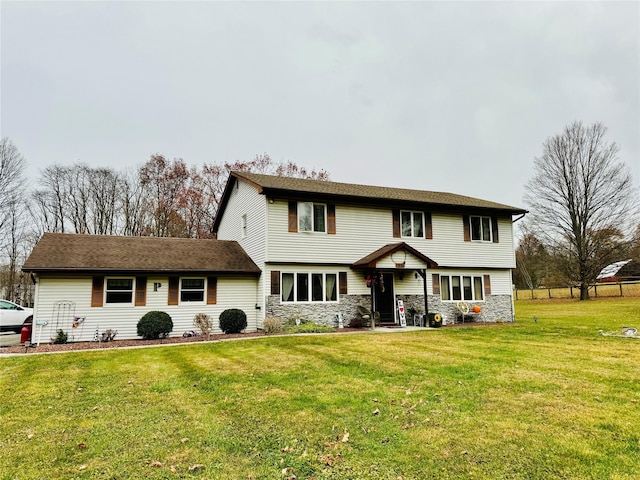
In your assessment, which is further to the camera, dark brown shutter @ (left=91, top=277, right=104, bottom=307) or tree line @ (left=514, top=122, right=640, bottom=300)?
tree line @ (left=514, top=122, right=640, bottom=300)

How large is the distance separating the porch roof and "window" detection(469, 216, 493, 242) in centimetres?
389

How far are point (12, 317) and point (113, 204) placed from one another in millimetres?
14656

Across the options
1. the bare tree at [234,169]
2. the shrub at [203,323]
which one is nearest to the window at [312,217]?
the shrub at [203,323]

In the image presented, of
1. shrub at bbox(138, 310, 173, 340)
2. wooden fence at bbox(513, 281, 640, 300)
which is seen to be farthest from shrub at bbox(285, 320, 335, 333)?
wooden fence at bbox(513, 281, 640, 300)

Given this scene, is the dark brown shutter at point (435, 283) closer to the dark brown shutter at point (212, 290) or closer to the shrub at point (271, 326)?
the shrub at point (271, 326)

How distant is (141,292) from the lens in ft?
47.5

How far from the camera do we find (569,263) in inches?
1291

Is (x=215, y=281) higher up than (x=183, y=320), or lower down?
higher up

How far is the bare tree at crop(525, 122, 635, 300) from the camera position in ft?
102

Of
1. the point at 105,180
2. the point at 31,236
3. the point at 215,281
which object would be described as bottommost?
the point at 215,281

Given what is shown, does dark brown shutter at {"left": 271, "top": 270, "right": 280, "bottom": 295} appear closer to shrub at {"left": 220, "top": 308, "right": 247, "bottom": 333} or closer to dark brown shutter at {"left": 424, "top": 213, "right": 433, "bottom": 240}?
shrub at {"left": 220, "top": 308, "right": 247, "bottom": 333}

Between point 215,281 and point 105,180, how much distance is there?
19377 millimetres

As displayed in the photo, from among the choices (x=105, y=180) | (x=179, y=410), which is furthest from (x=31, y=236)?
(x=179, y=410)

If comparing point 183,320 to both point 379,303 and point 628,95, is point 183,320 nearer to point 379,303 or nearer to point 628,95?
point 379,303
